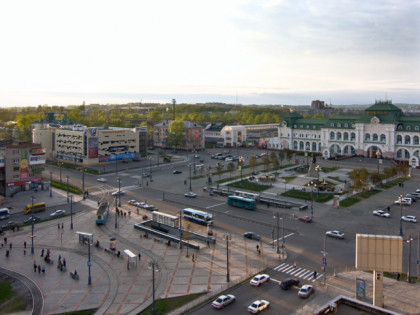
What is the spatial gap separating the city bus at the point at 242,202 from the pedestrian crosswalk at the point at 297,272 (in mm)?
16951

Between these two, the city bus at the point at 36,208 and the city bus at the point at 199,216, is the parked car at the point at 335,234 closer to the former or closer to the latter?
the city bus at the point at 199,216

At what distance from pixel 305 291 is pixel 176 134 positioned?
84.5 meters

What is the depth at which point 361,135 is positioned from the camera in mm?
92188

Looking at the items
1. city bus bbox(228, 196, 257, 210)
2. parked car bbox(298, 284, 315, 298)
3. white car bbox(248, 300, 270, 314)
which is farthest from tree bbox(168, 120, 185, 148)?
white car bbox(248, 300, 270, 314)

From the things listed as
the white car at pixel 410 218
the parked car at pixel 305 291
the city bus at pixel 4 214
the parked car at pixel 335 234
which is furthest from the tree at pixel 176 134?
the parked car at pixel 305 291

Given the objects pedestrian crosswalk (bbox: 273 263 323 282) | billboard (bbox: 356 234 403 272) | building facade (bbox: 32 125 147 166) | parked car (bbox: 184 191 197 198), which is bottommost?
pedestrian crosswalk (bbox: 273 263 323 282)

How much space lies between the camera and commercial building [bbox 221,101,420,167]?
8625cm

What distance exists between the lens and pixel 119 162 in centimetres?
8969

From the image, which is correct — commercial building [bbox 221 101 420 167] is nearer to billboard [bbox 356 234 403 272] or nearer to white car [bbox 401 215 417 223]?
white car [bbox 401 215 417 223]

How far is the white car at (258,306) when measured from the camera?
24873 mm

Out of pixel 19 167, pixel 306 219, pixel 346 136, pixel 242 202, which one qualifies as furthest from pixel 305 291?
pixel 346 136

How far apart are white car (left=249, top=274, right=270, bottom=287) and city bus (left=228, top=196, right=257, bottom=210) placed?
2017 cm

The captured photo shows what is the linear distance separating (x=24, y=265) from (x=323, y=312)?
1052 inches

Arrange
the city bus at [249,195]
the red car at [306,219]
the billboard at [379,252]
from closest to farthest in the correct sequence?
1. the billboard at [379,252]
2. the red car at [306,219]
3. the city bus at [249,195]
